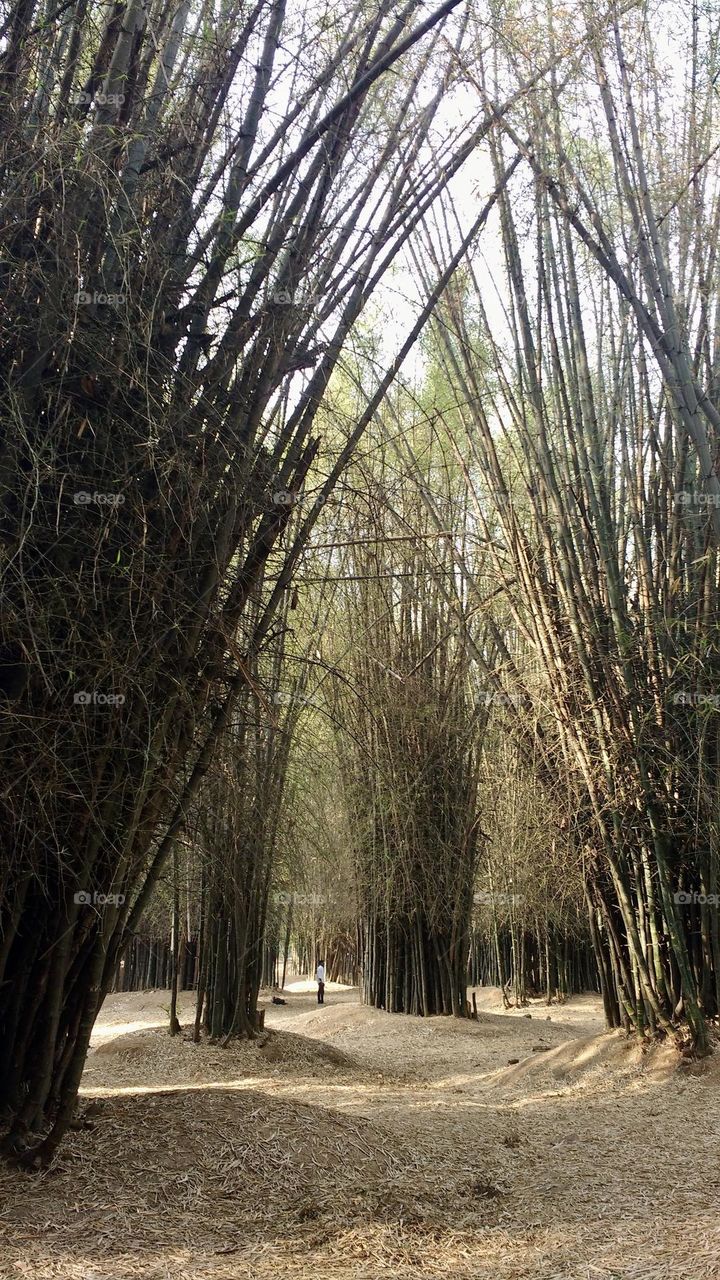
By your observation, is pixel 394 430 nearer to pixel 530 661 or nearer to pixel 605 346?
pixel 605 346

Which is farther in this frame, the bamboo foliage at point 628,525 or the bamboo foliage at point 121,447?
the bamboo foliage at point 628,525

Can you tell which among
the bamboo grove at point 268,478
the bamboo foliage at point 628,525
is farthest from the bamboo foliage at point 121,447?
the bamboo foliage at point 628,525

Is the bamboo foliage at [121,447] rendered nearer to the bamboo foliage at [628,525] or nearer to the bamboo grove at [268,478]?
the bamboo grove at [268,478]

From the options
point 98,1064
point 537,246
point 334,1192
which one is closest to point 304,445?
point 334,1192

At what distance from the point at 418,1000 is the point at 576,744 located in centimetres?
444

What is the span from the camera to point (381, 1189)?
2.52 metres

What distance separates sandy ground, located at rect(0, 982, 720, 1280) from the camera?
1.99m

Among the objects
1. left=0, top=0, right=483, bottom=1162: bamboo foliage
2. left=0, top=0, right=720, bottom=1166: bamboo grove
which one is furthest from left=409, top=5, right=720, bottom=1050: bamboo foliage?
left=0, top=0, right=483, bottom=1162: bamboo foliage

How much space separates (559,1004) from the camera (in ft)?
40.0

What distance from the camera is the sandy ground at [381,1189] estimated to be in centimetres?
199

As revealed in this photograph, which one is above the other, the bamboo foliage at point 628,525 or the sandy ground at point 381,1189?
the bamboo foliage at point 628,525

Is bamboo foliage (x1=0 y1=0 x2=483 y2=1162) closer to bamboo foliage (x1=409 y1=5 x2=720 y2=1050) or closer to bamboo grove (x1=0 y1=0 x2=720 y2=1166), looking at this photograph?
bamboo grove (x1=0 y1=0 x2=720 y2=1166)

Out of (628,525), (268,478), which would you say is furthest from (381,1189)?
(628,525)

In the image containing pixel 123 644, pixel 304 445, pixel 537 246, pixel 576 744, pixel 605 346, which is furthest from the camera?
pixel 605 346
